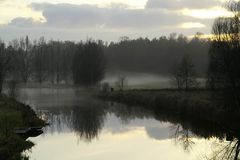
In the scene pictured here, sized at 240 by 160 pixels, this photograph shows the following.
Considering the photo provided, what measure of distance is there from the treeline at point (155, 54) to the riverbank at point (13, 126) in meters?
77.2

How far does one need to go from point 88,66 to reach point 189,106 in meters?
57.6

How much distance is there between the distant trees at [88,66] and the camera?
99625mm

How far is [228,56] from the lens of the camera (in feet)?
124

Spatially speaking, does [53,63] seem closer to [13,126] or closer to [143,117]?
[143,117]

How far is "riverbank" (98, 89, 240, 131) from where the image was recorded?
3700cm

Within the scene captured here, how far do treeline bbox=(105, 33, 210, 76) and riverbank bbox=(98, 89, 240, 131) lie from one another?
170 ft

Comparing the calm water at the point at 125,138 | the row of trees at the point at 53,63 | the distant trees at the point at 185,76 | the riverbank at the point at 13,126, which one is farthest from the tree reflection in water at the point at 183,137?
the row of trees at the point at 53,63

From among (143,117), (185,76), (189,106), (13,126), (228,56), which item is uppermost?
(228,56)

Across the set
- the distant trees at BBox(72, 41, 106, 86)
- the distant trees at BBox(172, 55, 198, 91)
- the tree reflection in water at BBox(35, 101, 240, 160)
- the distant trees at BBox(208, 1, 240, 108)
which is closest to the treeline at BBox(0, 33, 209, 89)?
the distant trees at BBox(72, 41, 106, 86)

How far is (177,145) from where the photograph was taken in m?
31.3

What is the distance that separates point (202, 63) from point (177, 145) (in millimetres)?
85194

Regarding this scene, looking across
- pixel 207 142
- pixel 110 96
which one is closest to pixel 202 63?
pixel 110 96

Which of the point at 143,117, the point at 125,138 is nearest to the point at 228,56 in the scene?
the point at 125,138

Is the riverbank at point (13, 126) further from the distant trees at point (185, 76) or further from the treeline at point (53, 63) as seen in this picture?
the treeline at point (53, 63)
